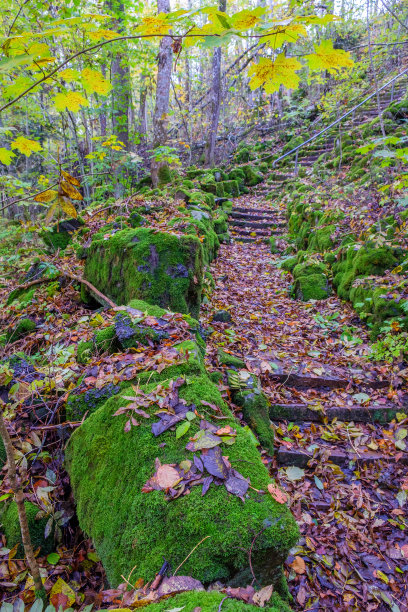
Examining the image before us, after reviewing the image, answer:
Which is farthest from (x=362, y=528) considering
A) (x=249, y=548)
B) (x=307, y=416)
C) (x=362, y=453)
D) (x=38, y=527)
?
(x=38, y=527)

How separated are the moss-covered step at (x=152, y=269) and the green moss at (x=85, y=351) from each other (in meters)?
1.26

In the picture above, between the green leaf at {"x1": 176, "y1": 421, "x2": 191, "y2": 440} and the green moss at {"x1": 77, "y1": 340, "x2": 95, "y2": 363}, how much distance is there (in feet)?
4.96

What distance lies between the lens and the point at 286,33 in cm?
123

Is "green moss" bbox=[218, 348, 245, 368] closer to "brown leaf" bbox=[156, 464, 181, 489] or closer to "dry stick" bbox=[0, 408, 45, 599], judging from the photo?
"brown leaf" bbox=[156, 464, 181, 489]

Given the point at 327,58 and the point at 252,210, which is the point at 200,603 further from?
the point at 252,210

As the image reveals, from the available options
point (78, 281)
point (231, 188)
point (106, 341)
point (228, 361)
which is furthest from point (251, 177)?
point (106, 341)

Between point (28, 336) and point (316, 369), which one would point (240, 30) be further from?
point (28, 336)

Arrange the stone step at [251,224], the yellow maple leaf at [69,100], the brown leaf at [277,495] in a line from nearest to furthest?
1. the yellow maple leaf at [69,100]
2. the brown leaf at [277,495]
3. the stone step at [251,224]

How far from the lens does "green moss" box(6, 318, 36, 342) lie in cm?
436

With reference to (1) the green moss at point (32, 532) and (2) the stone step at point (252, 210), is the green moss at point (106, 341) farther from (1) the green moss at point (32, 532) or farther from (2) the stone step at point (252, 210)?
(2) the stone step at point (252, 210)

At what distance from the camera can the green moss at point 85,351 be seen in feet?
10.1

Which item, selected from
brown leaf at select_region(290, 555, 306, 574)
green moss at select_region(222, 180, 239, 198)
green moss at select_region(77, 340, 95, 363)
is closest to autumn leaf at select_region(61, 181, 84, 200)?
green moss at select_region(77, 340, 95, 363)

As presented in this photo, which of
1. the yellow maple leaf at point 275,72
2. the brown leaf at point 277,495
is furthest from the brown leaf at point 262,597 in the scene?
the yellow maple leaf at point 275,72

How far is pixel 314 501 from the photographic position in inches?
115
